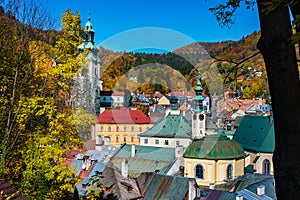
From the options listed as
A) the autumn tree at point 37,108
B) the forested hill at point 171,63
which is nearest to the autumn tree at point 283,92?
the forested hill at point 171,63

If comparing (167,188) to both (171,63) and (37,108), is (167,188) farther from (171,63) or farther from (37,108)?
(37,108)

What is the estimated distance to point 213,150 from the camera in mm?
21156

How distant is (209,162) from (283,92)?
18261 millimetres

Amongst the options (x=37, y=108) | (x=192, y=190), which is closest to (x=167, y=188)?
(x=192, y=190)

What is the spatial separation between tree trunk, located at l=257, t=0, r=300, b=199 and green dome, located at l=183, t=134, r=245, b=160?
17.5 m

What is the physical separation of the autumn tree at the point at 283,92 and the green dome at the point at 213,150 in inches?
688

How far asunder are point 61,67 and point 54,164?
1.85 meters

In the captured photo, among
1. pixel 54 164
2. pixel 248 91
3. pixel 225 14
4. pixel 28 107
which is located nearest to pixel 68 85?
pixel 28 107

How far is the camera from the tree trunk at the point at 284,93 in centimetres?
300

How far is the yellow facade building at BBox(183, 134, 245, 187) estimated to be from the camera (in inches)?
816

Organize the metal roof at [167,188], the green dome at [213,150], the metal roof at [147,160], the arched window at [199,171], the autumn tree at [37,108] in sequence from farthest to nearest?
the metal roof at [147,160], the arched window at [199,171], the green dome at [213,150], the metal roof at [167,188], the autumn tree at [37,108]

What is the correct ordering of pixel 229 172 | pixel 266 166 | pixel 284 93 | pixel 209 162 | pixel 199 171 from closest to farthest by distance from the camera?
pixel 284 93 → pixel 209 162 → pixel 199 171 → pixel 229 172 → pixel 266 166

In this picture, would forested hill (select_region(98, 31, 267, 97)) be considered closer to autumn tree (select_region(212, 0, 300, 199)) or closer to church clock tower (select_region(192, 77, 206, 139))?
church clock tower (select_region(192, 77, 206, 139))

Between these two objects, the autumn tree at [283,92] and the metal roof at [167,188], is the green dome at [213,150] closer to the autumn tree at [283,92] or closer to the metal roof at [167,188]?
the metal roof at [167,188]
